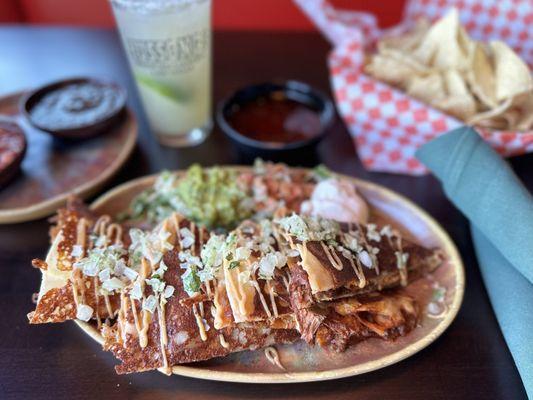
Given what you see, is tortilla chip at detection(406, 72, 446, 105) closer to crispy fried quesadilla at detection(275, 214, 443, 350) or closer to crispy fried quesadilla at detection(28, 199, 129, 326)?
crispy fried quesadilla at detection(275, 214, 443, 350)

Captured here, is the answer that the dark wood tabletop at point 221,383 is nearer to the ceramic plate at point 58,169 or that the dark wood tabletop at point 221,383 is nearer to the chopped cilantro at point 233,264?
the ceramic plate at point 58,169

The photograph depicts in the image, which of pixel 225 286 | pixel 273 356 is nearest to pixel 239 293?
pixel 225 286

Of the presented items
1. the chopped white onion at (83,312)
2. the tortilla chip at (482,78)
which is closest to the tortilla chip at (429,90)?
the tortilla chip at (482,78)

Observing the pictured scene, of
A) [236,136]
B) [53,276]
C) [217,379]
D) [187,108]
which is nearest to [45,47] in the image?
[187,108]

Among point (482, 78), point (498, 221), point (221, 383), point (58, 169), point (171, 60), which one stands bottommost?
point (221, 383)

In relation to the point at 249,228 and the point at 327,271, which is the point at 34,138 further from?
the point at 327,271

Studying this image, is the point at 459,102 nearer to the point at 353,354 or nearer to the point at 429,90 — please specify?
the point at 429,90
